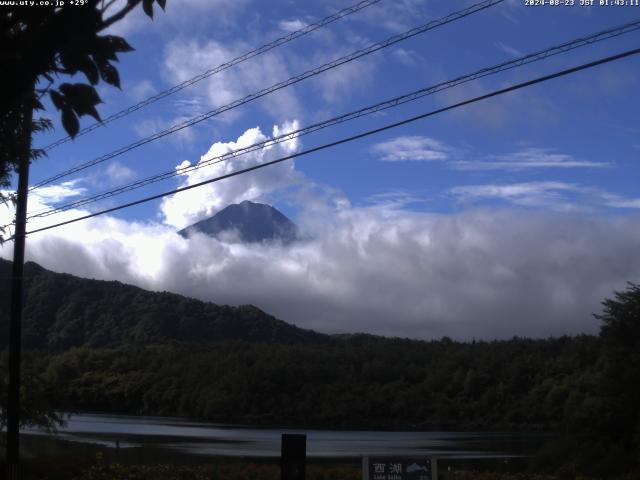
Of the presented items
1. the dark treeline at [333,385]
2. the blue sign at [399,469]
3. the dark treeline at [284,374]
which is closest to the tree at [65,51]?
the blue sign at [399,469]

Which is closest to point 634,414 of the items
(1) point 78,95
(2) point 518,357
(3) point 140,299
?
(1) point 78,95

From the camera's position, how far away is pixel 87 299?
102 meters

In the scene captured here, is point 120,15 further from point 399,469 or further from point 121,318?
point 121,318

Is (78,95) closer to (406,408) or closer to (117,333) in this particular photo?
(406,408)

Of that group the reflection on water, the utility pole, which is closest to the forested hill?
the reflection on water

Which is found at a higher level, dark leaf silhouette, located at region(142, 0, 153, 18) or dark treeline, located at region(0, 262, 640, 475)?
dark treeline, located at region(0, 262, 640, 475)

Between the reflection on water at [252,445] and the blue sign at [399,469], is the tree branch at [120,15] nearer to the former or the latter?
the blue sign at [399,469]

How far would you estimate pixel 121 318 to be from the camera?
120 metres

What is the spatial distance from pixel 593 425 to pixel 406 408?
226 feet

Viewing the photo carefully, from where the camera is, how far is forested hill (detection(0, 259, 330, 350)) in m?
78.3

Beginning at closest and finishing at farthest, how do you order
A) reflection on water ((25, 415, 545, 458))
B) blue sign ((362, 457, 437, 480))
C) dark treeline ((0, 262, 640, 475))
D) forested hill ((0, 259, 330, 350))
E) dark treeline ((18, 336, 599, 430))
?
1. blue sign ((362, 457, 437, 480))
2. reflection on water ((25, 415, 545, 458))
3. forested hill ((0, 259, 330, 350))
4. dark treeline ((0, 262, 640, 475))
5. dark treeline ((18, 336, 599, 430))

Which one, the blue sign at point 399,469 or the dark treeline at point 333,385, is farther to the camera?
the dark treeline at point 333,385

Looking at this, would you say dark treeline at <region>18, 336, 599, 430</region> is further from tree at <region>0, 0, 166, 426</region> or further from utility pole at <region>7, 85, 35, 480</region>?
tree at <region>0, 0, 166, 426</region>

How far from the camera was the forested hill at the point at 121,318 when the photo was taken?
78.3m
